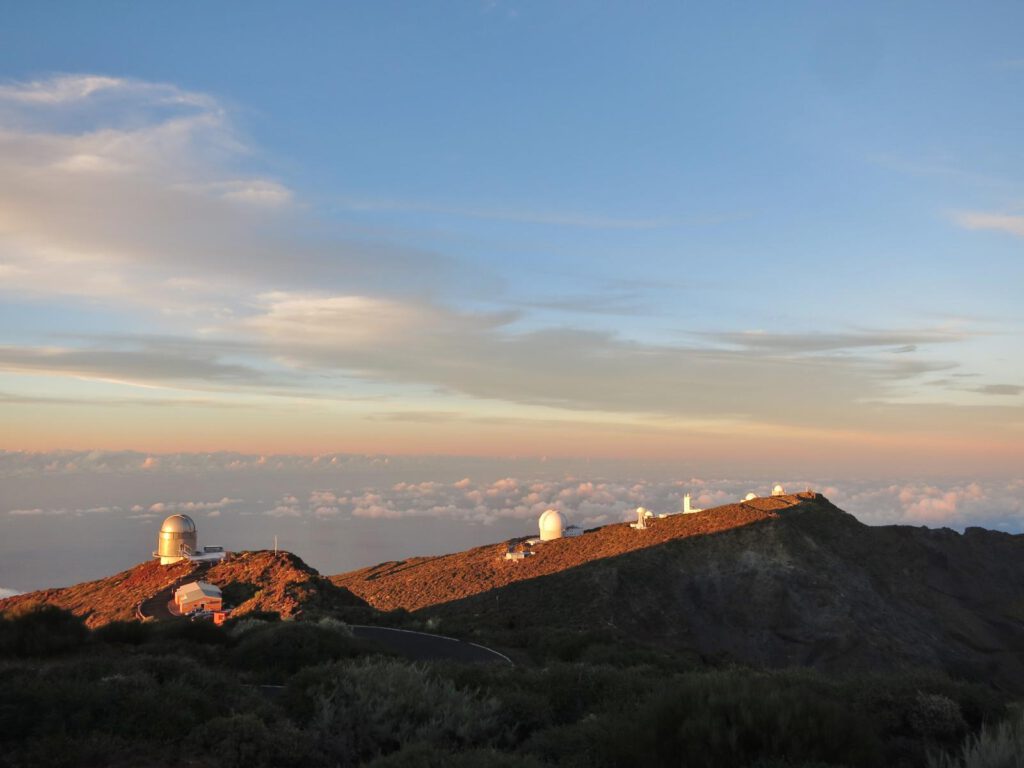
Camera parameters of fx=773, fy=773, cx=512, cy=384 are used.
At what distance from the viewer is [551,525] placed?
6406 centimetres

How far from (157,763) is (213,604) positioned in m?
29.2

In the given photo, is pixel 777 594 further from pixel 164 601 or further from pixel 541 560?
pixel 164 601

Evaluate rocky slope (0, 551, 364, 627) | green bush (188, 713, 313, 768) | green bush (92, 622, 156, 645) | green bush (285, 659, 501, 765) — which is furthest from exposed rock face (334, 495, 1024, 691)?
green bush (188, 713, 313, 768)

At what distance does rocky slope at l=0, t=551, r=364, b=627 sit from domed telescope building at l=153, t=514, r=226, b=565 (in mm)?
815

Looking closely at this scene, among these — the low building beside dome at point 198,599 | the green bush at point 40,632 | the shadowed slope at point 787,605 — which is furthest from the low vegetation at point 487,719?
the low building beside dome at point 198,599

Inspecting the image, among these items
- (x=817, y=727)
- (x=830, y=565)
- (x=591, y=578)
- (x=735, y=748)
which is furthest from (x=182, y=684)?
(x=830, y=565)

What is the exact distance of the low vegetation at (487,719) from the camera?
7.07 metres

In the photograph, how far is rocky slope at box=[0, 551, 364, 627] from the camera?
3347cm

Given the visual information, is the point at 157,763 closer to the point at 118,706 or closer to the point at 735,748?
the point at 118,706

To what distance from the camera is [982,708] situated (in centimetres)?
1005

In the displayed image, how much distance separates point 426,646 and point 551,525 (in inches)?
1660

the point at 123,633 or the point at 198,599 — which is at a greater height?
the point at 123,633

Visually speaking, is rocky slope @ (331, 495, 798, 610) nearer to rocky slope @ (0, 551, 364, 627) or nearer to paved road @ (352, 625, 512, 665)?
rocky slope @ (0, 551, 364, 627)

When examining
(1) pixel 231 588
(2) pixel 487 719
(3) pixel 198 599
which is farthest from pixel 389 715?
(1) pixel 231 588
